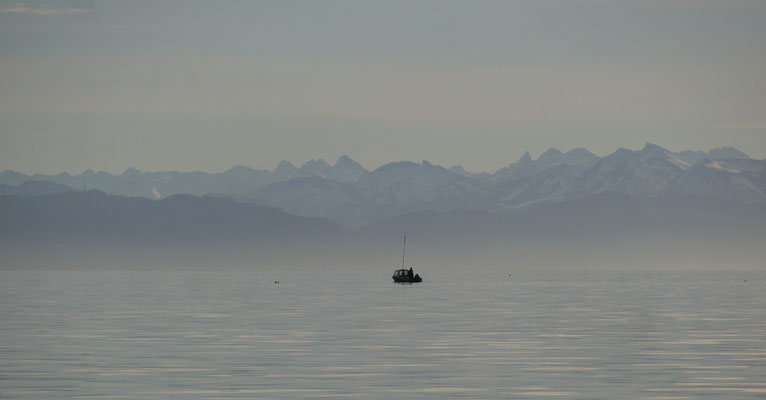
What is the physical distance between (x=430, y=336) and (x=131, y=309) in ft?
166

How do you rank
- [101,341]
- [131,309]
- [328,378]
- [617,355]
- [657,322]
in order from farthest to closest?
[131,309] → [657,322] → [101,341] → [617,355] → [328,378]

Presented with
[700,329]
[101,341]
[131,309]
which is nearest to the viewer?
[101,341]

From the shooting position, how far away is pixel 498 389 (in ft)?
174

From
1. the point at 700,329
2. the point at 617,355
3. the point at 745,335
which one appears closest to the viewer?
the point at 617,355

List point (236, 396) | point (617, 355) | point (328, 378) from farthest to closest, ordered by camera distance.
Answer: point (617, 355) < point (328, 378) < point (236, 396)

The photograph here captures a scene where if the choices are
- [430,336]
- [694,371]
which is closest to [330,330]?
[430,336]

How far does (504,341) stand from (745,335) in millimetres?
17943

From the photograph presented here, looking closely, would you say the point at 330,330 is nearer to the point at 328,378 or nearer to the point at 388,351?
the point at 388,351

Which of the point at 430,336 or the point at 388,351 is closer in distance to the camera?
the point at 388,351

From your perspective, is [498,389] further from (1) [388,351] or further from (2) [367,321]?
(2) [367,321]

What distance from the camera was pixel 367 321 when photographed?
327 ft

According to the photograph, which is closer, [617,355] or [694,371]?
[694,371]

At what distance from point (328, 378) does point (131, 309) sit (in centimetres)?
7098

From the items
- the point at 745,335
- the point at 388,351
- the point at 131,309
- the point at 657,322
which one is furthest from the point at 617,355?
the point at 131,309
